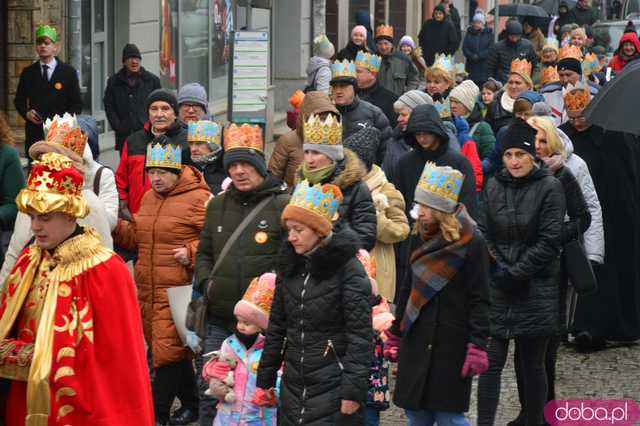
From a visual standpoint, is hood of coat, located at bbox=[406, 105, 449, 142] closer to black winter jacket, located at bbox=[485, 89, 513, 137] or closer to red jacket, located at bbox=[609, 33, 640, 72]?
black winter jacket, located at bbox=[485, 89, 513, 137]

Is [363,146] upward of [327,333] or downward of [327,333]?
upward

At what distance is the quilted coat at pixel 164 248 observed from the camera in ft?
30.8

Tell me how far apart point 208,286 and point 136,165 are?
230 cm

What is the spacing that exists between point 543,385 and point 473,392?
148 centimetres

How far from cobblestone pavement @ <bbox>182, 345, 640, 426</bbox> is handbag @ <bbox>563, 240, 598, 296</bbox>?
92 centimetres

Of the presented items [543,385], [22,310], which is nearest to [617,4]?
[543,385]

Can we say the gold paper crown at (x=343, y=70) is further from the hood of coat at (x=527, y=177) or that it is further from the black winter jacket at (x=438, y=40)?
the black winter jacket at (x=438, y=40)

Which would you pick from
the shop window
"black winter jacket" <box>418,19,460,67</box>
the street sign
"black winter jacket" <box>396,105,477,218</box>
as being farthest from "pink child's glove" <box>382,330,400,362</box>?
"black winter jacket" <box>418,19,460,67</box>

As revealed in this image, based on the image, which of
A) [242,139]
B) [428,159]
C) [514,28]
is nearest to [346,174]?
[242,139]

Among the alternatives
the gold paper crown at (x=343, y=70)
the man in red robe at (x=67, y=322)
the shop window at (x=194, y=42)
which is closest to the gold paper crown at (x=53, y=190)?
the man in red robe at (x=67, y=322)

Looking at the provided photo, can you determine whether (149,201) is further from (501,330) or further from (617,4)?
(617,4)

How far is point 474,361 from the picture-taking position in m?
8.02

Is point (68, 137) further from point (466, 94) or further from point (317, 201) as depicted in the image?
point (466, 94)

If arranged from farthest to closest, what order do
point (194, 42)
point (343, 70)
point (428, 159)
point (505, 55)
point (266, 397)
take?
point (194, 42) → point (505, 55) → point (343, 70) → point (428, 159) → point (266, 397)
